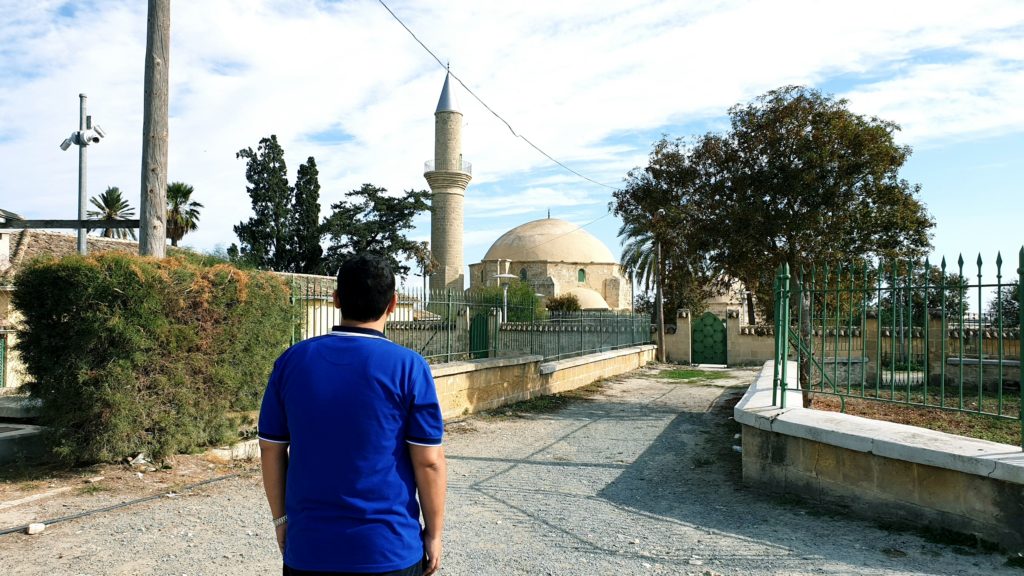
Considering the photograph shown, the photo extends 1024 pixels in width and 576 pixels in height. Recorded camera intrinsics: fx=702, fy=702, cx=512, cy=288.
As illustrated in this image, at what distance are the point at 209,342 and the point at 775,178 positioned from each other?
782cm

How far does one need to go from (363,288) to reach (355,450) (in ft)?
1.57

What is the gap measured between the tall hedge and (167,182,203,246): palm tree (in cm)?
3566

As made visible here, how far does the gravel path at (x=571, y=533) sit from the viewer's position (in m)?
4.00

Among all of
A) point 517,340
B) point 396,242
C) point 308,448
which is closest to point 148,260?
point 308,448

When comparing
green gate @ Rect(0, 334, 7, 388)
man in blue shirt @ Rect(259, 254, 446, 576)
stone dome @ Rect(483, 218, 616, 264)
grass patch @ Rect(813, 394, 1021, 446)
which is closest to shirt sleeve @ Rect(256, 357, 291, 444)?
man in blue shirt @ Rect(259, 254, 446, 576)

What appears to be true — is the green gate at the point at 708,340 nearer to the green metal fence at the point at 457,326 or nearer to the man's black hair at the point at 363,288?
the green metal fence at the point at 457,326

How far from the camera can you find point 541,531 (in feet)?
15.4

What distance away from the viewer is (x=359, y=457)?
1.96 meters

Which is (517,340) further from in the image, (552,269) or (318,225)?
(552,269)

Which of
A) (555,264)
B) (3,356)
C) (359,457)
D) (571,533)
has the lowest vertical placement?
(571,533)

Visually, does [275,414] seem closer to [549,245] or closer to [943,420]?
[943,420]

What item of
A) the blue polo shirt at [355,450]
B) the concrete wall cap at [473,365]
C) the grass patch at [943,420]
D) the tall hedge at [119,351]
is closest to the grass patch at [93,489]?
the tall hedge at [119,351]

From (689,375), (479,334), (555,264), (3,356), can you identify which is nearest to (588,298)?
(555,264)

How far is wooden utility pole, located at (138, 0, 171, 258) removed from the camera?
755cm
